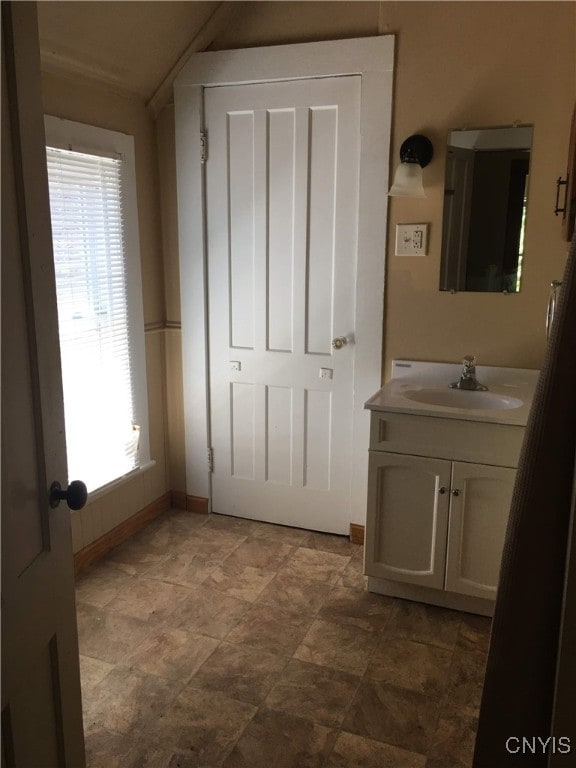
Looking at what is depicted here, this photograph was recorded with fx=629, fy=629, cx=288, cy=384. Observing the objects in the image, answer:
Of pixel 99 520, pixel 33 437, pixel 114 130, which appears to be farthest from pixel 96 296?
pixel 33 437

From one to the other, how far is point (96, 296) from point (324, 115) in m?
1.27

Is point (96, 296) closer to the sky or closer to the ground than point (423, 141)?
closer to the ground

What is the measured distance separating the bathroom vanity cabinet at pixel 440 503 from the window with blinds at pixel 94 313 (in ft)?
4.03

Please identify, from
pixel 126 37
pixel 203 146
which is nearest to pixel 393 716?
pixel 203 146

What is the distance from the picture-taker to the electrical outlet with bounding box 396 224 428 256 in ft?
8.82

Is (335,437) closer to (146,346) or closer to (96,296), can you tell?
(146,346)

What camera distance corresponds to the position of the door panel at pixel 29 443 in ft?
3.30

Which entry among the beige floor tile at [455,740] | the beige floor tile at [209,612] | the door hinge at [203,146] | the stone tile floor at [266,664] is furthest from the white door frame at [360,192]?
the beige floor tile at [455,740]

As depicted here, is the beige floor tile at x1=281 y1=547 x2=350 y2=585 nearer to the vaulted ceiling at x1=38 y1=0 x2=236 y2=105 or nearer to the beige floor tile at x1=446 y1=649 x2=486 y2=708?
the beige floor tile at x1=446 y1=649 x2=486 y2=708

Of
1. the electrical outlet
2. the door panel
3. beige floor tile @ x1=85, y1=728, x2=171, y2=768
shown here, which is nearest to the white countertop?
the electrical outlet

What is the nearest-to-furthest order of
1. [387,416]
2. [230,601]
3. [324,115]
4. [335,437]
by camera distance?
[387,416] → [230,601] → [324,115] → [335,437]

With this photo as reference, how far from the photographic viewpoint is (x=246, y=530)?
10.5ft

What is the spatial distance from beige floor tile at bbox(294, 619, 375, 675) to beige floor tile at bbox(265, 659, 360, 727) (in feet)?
0.12

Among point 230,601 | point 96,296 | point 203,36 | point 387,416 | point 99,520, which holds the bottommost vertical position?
point 230,601
